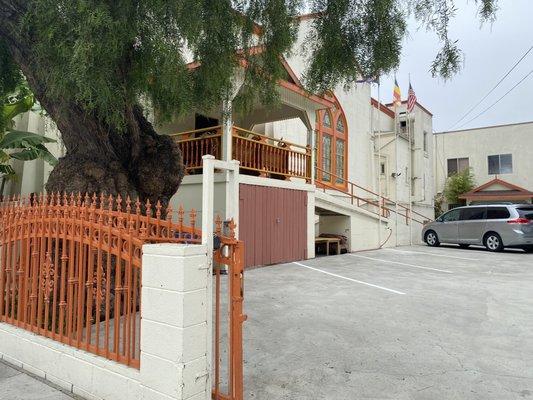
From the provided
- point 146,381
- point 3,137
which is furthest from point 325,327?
point 3,137

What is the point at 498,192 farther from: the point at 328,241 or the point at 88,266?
the point at 88,266

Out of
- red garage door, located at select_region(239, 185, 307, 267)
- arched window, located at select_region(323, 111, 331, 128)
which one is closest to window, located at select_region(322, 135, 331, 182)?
arched window, located at select_region(323, 111, 331, 128)

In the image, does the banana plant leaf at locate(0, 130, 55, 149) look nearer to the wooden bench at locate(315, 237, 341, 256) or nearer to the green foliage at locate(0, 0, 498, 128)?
the green foliage at locate(0, 0, 498, 128)

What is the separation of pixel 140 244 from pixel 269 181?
7.30 m

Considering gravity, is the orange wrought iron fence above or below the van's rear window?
below

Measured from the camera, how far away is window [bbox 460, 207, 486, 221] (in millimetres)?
15586

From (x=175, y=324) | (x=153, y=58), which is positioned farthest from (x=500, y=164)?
(x=175, y=324)

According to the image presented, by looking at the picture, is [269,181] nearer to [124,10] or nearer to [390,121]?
[124,10]

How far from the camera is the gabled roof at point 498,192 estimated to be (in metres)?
25.2

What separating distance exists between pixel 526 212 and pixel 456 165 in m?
15.0

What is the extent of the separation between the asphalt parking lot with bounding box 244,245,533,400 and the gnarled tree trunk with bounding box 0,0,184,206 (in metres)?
2.43

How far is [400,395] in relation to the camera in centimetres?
338

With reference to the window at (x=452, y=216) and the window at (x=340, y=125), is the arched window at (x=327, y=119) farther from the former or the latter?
the window at (x=452, y=216)

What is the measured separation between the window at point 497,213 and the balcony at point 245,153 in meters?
7.93
